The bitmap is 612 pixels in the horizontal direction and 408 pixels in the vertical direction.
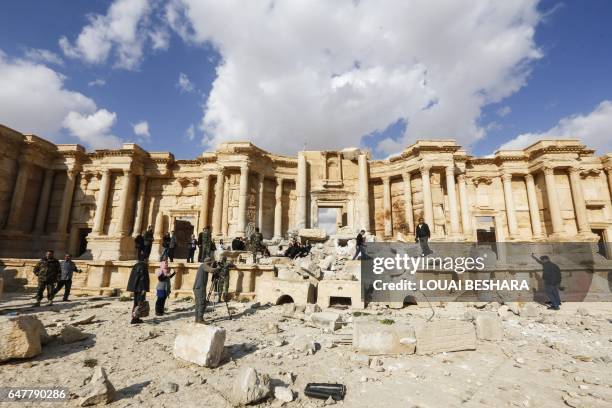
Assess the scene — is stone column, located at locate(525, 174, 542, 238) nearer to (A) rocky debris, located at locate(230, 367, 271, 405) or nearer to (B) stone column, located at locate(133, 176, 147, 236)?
(A) rocky debris, located at locate(230, 367, 271, 405)

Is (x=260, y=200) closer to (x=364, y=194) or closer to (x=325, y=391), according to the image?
(x=364, y=194)

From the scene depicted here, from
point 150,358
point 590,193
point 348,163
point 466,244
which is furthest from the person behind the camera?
point 348,163

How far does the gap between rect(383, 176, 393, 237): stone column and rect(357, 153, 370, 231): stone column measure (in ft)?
4.17

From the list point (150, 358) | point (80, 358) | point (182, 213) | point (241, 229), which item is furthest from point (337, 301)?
point (182, 213)

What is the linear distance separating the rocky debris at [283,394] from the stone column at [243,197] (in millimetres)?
15517

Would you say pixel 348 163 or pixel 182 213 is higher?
pixel 348 163

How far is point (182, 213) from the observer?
73.8 ft

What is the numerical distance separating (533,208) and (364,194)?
1181 cm

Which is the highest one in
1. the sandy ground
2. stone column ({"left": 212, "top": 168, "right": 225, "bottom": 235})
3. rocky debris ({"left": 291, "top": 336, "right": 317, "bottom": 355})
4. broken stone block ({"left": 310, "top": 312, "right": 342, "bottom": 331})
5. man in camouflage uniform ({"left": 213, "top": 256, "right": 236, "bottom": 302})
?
stone column ({"left": 212, "top": 168, "right": 225, "bottom": 235})

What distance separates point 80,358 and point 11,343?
0.95 metres

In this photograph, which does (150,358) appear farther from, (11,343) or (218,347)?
(11,343)

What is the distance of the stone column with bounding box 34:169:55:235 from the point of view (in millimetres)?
20859

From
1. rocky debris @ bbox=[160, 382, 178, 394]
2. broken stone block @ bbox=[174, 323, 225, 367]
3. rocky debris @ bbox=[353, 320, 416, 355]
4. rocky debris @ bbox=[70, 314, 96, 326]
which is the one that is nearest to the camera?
rocky debris @ bbox=[160, 382, 178, 394]

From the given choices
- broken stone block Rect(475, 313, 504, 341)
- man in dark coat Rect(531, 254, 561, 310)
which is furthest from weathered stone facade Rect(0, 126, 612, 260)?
broken stone block Rect(475, 313, 504, 341)
